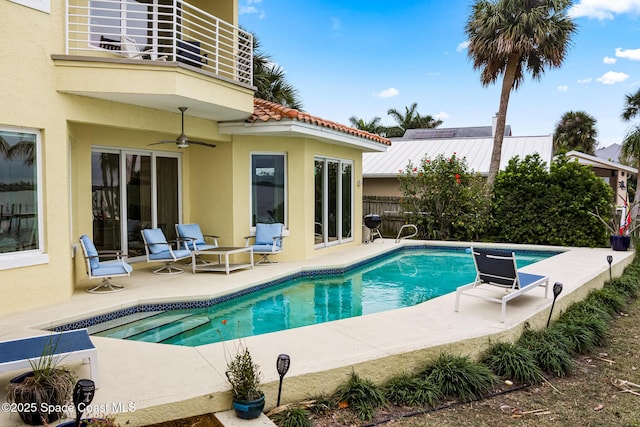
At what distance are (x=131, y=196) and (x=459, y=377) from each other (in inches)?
370

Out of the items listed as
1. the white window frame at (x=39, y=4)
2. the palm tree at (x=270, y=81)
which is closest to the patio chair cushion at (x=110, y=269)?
the white window frame at (x=39, y=4)

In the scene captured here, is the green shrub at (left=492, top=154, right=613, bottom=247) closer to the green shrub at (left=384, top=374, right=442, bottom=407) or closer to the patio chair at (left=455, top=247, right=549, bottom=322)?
the patio chair at (left=455, top=247, right=549, bottom=322)

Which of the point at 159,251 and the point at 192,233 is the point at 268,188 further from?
the point at 159,251

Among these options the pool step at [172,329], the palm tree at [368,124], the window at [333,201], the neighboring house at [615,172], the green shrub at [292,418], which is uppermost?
the palm tree at [368,124]

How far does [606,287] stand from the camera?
10.6 metres

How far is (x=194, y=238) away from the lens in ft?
37.7

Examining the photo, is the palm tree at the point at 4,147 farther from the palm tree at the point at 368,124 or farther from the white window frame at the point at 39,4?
the palm tree at the point at 368,124

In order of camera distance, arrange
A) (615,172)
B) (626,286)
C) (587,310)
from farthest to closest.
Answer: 1. (615,172)
2. (626,286)
3. (587,310)

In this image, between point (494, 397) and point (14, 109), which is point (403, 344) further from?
point (14, 109)

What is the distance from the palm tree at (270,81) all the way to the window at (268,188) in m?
7.94

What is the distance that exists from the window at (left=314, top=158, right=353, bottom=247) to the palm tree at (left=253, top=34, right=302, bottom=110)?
22.1 feet

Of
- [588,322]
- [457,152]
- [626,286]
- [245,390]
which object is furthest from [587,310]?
[457,152]

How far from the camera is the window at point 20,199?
7.67 m

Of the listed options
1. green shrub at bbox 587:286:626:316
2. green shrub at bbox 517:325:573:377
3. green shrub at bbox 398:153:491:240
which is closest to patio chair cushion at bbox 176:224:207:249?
green shrub at bbox 517:325:573:377
